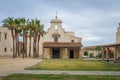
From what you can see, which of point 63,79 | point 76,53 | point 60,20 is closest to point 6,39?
point 60,20

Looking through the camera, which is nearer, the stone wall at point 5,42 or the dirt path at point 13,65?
the dirt path at point 13,65

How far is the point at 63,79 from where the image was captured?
47.4 ft

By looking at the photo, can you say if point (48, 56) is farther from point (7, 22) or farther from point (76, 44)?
point (7, 22)

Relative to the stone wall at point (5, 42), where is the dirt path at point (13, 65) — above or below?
below

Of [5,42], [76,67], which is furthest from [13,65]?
[5,42]

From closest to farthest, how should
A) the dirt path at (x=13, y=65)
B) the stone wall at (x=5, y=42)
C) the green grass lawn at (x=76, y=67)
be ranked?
the dirt path at (x=13, y=65)
the green grass lawn at (x=76, y=67)
the stone wall at (x=5, y=42)

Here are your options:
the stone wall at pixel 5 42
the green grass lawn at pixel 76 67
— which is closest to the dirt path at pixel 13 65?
the green grass lawn at pixel 76 67

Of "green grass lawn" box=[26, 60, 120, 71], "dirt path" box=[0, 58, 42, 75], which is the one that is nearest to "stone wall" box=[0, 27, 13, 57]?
"dirt path" box=[0, 58, 42, 75]

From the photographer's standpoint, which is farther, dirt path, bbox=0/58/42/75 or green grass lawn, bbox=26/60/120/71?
green grass lawn, bbox=26/60/120/71

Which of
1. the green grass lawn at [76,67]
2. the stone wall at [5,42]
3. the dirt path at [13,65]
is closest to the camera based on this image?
the dirt path at [13,65]

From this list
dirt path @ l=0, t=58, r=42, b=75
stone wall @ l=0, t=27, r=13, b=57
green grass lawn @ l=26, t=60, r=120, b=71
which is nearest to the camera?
dirt path @ l=0, t=58, r=42, b=75

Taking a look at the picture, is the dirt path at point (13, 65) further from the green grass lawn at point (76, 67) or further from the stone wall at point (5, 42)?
the stone wall at point (5, 42)

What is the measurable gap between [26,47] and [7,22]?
391 inches

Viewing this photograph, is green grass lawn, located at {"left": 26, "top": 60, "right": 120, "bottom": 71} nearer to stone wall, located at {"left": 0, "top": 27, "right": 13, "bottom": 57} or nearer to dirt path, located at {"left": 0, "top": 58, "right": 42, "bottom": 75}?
dirt path, located at {"left": 0, "top": 58, "right": 42, "bottom": 75}
